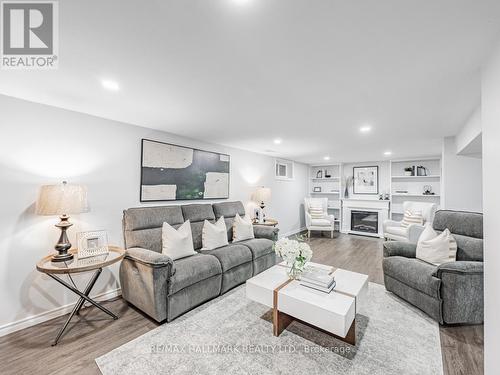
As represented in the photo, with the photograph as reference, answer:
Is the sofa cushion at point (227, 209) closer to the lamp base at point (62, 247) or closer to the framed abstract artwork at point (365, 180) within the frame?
the lamp base at point (62, 247)

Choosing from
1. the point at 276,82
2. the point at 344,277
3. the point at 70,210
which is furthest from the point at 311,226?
the point at 70,210

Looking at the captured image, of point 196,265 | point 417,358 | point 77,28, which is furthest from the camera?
point 196,265

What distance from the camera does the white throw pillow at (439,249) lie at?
2.53 m

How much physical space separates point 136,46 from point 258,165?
3.93 metres

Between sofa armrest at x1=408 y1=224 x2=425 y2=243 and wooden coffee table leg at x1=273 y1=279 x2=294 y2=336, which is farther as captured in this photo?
sofa armrest at x1=408 y1=224 x2=425 y2=243

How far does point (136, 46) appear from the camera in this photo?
54.1 inches

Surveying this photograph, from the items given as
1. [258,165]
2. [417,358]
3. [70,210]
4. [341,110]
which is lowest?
[417,358]

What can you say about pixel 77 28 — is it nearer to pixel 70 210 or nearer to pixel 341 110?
pixel 70 210

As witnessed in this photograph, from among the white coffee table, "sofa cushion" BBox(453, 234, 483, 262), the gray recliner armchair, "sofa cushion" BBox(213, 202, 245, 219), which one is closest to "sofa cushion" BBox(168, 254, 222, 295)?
the white coffee table

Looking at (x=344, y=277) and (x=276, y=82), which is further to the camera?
(x=344, y=277)

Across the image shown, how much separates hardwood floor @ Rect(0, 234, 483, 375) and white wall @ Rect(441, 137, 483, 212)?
6.23 feet

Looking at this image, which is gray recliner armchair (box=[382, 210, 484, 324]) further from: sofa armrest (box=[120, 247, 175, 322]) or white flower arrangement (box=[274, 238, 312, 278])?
sofa armrest (box=[120, 247, 175, 322])

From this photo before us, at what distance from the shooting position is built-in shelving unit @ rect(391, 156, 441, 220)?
569 centimetres

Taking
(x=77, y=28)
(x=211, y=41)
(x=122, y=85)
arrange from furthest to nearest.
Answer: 1. (x=122, y=85)
2. (x=211, y=41)
3. (x=77, y=28)
